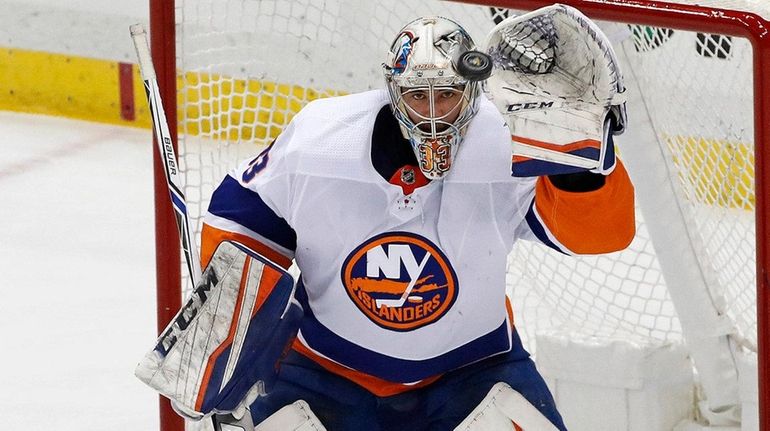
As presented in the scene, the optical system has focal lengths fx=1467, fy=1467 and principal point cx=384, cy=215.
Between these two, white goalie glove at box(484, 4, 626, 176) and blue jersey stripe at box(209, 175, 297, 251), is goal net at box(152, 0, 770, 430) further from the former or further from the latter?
white goalie glove at box(484, 4, 626, 176)

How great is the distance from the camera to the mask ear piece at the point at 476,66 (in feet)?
6.22

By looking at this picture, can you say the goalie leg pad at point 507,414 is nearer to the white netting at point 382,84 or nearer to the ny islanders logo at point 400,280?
the ny islanders logo at point 400,280

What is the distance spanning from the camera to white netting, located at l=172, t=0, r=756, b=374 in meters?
2.60

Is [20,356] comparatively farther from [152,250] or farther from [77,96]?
[77,96]

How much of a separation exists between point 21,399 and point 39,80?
2.23 meters

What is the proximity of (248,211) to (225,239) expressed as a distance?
0.19ft

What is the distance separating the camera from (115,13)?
16.6 ft

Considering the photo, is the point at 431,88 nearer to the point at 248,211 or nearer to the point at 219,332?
the point at 248,211

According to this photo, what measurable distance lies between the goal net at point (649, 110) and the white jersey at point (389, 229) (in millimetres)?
361

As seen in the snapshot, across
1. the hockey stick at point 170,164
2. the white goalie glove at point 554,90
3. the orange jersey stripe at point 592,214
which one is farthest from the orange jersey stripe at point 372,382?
the white goalie glove at point 554,90

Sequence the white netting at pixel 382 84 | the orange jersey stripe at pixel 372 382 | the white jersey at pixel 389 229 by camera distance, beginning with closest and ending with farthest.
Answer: the white jersey at pixel 389 229, the orange jersey stripe at pixel 372 382, the white netting at pixel 382 84

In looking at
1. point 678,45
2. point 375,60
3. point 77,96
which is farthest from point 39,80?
point 678,45

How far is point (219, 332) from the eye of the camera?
7.32ft

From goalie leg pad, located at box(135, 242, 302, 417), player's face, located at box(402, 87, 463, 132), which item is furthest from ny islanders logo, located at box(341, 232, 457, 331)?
Result: player's face, located at box(402, 87, 463, 132)
